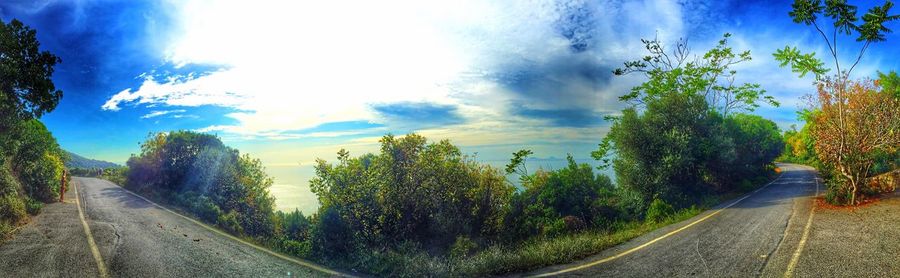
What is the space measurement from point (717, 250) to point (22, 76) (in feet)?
96.2

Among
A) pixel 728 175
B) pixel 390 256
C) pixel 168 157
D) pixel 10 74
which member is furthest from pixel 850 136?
pixel 168 157

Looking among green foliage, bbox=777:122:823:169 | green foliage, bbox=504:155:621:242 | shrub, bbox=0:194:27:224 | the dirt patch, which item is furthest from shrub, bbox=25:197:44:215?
green foliage, bbox=777:122:823:169

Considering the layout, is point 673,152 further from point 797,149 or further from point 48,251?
point 797,149

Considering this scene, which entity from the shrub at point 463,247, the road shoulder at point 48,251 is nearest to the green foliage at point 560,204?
the shrub at point 463,247

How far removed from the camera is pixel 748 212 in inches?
662

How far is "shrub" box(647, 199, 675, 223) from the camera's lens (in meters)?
19.2

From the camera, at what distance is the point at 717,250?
1096cm

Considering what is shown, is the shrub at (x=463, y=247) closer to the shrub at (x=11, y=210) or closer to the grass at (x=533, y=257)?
the grass at (x=533, y=257)

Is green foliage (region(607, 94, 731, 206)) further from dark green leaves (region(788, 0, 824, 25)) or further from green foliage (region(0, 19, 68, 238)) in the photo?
green foliage (region(0, 19, 68, 238))

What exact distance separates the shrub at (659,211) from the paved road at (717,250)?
9.23 feet

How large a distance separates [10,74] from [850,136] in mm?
36916

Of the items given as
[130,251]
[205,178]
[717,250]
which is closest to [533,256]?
[717,250]

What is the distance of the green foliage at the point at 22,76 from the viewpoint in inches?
726

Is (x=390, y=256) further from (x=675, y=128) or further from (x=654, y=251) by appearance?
(x=675, y=128)
